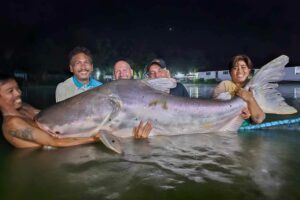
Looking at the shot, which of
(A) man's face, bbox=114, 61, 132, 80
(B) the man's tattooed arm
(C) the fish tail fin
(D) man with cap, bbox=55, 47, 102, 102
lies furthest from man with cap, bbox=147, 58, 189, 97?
(B) the man's tattooed arm

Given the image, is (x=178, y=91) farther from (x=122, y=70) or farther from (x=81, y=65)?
(x=81, y=65)

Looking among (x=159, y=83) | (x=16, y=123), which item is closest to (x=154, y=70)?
(x=159, y=83)

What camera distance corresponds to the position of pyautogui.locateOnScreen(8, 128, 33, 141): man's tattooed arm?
382 centimetres

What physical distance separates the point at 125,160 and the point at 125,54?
209 feet

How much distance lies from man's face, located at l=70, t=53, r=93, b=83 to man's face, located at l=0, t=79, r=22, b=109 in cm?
106

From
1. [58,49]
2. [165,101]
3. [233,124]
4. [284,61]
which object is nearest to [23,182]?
[165,101]

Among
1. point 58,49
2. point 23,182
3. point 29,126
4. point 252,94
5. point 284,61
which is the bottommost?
point 23,182

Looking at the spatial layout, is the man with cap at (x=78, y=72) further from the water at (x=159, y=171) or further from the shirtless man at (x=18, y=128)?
the water at (x=159, y=171)

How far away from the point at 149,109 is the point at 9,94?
6.49 feet

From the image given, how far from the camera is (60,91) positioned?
17.2 ft

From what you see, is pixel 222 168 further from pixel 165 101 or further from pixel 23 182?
pixel 23 182

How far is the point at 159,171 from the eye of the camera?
3.09 m

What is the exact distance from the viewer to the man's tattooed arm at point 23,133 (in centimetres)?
382

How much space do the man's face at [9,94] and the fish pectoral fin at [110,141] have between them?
1.28 m
